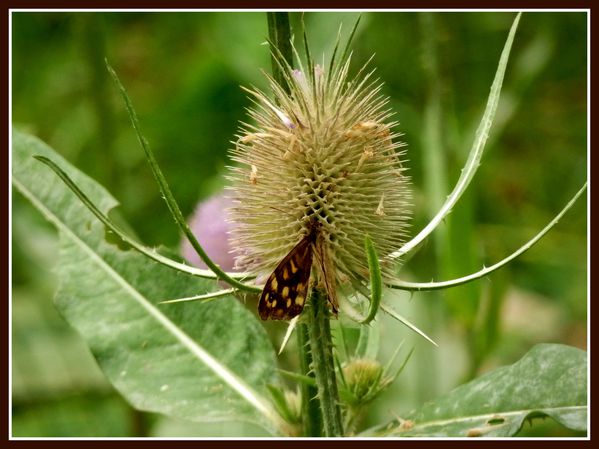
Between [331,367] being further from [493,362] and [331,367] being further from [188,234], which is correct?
[493,362]

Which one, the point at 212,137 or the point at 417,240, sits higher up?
the point at 212,137

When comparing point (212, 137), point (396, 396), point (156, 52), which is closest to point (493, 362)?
point (396, 396)

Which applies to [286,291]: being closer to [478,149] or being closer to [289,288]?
[289,288]

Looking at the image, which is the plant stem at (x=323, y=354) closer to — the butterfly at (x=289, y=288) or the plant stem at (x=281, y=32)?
the butterfly at (x=289, y=288)

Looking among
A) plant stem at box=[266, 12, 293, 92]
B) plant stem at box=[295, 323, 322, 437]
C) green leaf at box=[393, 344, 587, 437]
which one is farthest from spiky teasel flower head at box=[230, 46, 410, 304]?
green leaf at box=[393, 344, 587, 437]

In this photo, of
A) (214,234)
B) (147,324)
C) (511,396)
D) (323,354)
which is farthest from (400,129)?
(323,354)

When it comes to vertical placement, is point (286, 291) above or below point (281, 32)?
below
